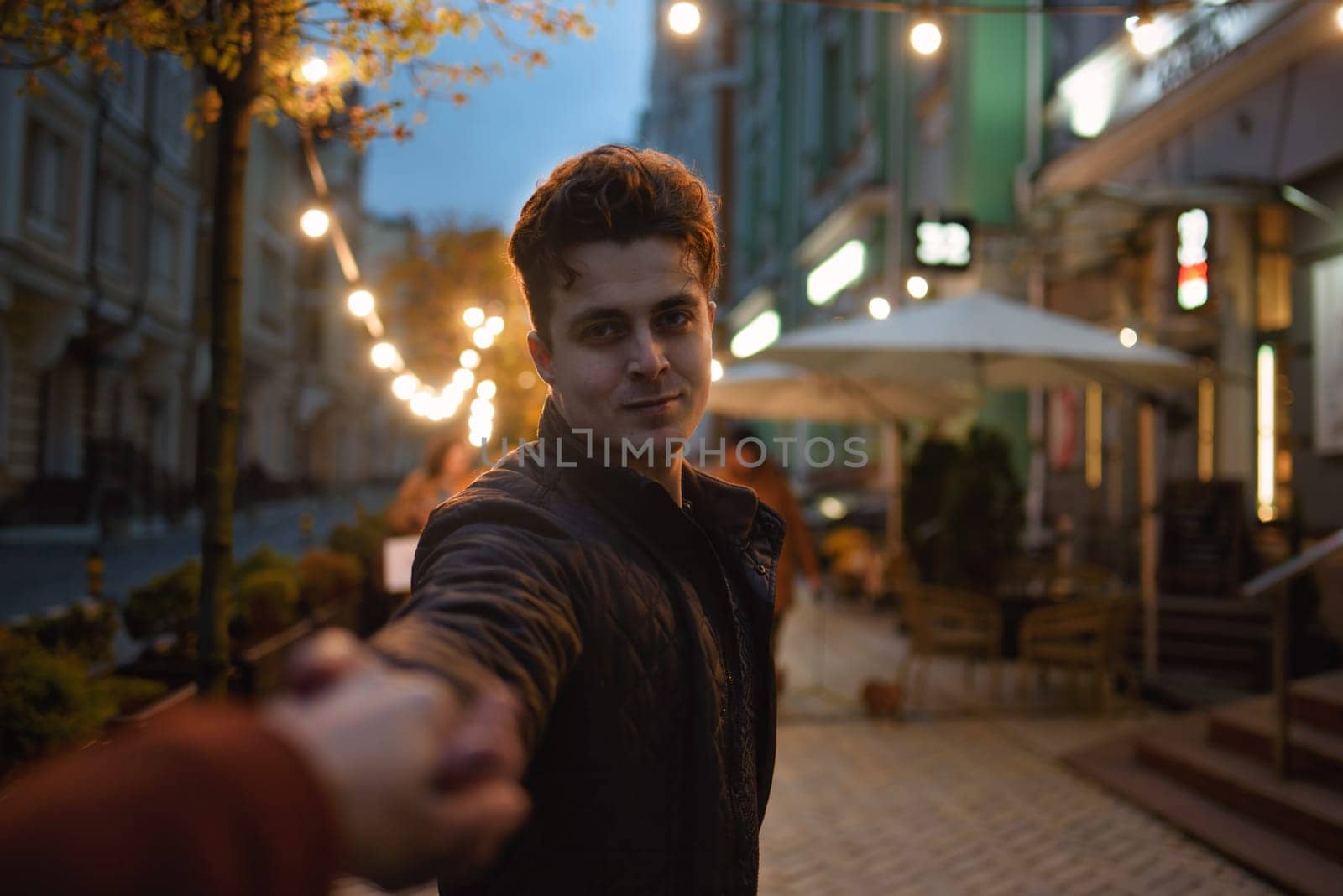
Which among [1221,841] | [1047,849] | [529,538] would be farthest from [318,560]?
[529,538]

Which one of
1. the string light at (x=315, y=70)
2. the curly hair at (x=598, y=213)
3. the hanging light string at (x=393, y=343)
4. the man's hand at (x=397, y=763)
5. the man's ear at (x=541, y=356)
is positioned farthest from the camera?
the hanging light string at (x=393, y=343)

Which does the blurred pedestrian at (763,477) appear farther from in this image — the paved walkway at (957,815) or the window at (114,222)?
the window at (114,222)

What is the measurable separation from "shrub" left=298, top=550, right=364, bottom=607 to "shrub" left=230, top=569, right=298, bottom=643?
90cm

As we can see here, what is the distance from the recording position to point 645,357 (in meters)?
1.46

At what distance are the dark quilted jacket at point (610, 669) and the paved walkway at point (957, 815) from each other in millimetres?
3426

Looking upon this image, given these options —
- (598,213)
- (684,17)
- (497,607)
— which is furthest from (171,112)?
(497,607)

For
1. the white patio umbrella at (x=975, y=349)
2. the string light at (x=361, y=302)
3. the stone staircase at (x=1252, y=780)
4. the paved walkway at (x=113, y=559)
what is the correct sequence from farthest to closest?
1. the paved walkway at (x=113, y=559)
2. the white patio umbrella at (x=975, y=349)
3. the string light at (x=361, y=302)
4. the stone staircase at (x=1252, y=780)

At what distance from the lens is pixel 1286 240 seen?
956 cm

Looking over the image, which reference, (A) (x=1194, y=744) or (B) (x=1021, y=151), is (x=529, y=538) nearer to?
(A) (x=1194, y=744)

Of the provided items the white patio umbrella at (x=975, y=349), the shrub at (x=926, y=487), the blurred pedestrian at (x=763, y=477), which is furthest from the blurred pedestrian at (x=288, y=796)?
the shrub at (x=926, y=487)

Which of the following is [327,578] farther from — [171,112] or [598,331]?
[171,112]

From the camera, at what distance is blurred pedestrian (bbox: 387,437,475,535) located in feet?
24.3

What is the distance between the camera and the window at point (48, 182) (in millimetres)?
17000

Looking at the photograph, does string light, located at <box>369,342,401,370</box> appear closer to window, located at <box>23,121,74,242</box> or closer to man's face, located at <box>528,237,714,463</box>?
man's face, located at <box>528,237,714,463</box>
